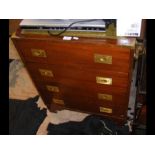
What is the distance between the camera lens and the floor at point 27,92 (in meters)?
1.82

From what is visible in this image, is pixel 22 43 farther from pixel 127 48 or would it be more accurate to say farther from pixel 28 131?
pixel 28 131

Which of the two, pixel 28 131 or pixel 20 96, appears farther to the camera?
pixel 20 96

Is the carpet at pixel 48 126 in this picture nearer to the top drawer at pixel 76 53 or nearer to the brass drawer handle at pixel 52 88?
the brass drawer handle at pixel 52 88

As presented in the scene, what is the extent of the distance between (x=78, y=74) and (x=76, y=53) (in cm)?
19

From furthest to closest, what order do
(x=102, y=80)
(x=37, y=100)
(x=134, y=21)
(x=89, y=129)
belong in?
(x=37, y=100) < (x=89, y=129) < (x=102, y=80) < (x=134, y=21)

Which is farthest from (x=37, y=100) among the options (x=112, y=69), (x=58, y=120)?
(x=112, y=69)

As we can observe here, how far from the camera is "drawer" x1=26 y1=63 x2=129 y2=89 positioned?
1296 mm

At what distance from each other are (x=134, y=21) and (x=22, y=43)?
693 millimetres

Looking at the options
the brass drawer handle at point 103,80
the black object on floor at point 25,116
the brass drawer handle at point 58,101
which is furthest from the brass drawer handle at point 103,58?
the black object on floor at point 25,116

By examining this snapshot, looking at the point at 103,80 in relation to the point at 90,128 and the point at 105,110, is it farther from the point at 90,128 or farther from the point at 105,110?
the point at 90,128

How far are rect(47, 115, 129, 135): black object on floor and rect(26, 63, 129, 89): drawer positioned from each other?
45cm

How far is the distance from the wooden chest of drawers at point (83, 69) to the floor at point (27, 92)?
163mm

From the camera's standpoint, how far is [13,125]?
1826 mm

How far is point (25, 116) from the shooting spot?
6.18ft
